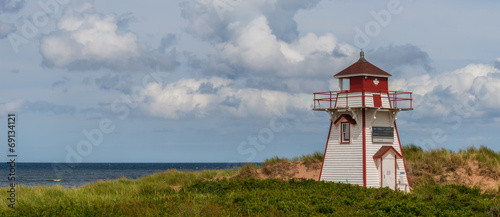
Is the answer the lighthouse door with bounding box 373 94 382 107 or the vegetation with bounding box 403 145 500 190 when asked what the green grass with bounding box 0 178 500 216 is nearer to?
the lighthouse door with bounding box 373 94 382 107

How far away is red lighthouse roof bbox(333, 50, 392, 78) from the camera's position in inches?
1211

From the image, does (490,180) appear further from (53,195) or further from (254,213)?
(53,195)

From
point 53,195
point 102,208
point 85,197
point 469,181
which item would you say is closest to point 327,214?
point 102,208

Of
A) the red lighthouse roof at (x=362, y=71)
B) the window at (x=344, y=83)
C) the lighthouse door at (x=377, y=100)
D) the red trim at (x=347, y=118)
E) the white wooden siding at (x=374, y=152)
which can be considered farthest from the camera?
the window at (x=344, y=83)

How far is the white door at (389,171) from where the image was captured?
102ft

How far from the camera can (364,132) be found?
3069 cm

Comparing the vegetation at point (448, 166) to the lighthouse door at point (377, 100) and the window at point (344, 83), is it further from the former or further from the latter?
the window at point (344, 83)

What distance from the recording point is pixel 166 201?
20312 mm

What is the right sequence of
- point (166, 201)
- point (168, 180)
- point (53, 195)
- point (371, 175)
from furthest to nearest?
point (168, 180) < point (371, 175) < point (53, 195) < point (166, 201)

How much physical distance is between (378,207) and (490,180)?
1886 cm

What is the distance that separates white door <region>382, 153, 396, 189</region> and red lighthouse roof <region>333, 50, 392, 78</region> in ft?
15.0

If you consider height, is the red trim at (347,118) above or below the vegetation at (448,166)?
above

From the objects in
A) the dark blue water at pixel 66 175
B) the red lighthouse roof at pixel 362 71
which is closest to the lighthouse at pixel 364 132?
the red lighthouse roof at pixel 362 71

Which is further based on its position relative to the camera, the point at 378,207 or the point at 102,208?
the point at 378,207
